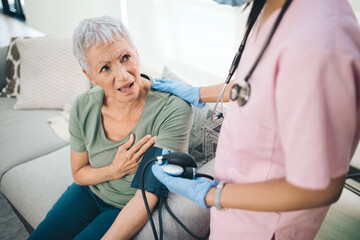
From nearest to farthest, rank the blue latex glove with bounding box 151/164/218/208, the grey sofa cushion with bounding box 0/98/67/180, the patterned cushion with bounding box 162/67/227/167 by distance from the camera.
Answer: the blue latex glove with bounding box 151/164/218/208
the patterned cushion with bounding box 162/67/227/167
the grey sofa cushion with bounding box 0/98/67/180

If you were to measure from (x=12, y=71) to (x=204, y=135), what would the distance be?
1.92 metres

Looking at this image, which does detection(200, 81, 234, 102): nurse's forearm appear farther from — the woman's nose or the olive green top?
the woman's nose

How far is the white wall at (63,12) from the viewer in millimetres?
2506

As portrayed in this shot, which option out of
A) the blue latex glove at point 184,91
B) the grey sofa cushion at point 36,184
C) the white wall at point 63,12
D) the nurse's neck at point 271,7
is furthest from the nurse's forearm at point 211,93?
the white wall at point 63,12

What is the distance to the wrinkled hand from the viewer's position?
107cm

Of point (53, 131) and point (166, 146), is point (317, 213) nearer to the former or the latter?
point (166, 146)

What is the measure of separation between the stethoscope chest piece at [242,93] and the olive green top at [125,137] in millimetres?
513

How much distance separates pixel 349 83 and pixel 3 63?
2720 millimetres

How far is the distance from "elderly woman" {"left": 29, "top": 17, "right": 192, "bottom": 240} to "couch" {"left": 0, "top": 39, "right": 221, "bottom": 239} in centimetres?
16

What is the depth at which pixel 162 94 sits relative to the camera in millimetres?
1124

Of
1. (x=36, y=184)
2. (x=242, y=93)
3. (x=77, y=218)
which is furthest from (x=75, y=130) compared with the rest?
(x=242, y=93)

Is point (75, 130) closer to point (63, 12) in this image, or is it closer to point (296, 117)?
point (296, 117)

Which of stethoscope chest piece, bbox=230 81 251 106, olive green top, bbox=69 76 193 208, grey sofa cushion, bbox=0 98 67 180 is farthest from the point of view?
grey sofa cushion, bbox=0 98 67 180

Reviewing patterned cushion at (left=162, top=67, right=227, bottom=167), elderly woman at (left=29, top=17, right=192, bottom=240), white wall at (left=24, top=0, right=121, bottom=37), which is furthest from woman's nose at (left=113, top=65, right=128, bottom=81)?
white wall at (left=24, top=0, right=121, bottom=37)
